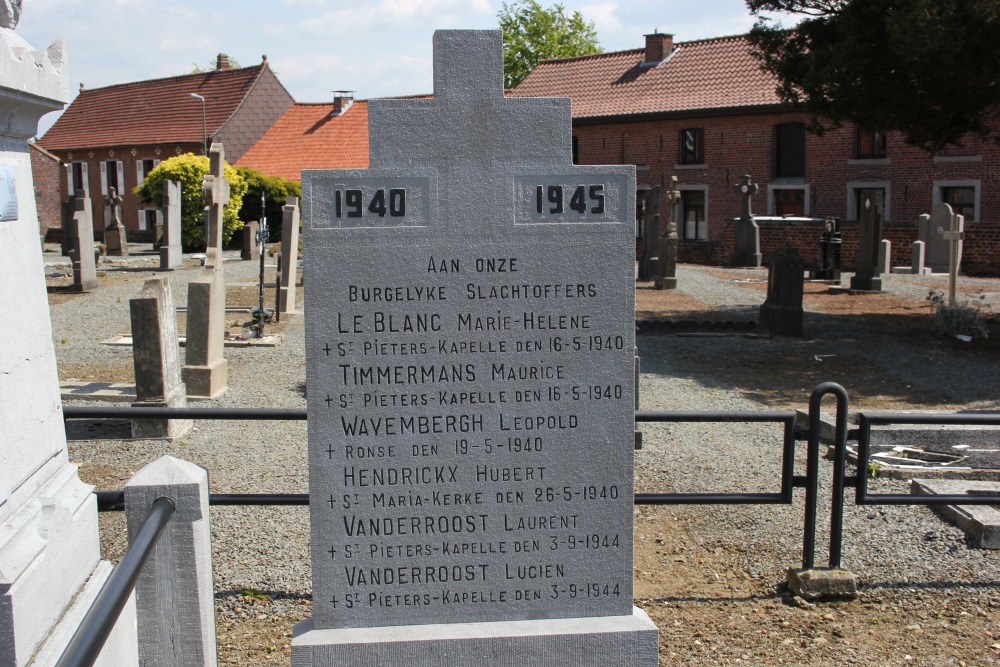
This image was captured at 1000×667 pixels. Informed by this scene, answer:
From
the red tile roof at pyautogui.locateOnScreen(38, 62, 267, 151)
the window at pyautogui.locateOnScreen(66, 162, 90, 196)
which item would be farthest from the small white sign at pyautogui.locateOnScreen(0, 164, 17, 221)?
the window at pyautogui.locateOnScreen(66, 162, 90, 196)

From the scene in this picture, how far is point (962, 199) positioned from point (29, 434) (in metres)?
31.7

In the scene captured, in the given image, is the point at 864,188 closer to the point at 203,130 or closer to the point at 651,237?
the point at 651,237

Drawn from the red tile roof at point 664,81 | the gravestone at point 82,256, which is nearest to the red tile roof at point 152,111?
the red tile roof at point 664,81

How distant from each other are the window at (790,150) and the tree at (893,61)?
16.3 meters

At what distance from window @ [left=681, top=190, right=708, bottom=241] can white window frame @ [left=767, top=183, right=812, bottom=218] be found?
8.12 feet

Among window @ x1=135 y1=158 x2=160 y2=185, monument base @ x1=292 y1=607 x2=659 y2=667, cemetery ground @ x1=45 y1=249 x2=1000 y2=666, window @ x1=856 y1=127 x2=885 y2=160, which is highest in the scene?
window @ x1=135 y1=158 x2=160 y2=185

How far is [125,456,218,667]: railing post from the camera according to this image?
117 inches

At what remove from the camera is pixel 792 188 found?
33.7 m

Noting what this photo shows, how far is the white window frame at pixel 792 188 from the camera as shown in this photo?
1304 inches

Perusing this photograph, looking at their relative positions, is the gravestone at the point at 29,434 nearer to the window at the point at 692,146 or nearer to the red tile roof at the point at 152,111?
the window at the point at 692,146

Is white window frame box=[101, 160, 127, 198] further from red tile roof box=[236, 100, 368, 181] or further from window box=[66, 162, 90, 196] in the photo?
red tile roof box=[236, 100, 368, 181]

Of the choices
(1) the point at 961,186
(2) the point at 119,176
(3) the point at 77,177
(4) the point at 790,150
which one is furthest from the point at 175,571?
(3) the point at 77,177

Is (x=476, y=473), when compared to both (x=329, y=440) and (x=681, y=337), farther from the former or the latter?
(x=681, y=337)

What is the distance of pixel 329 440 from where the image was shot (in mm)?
3080
